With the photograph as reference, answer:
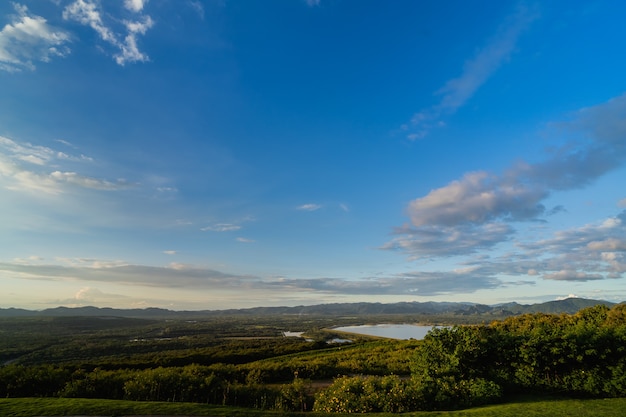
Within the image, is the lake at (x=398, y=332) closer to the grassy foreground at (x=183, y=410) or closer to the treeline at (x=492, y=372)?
the treeline at (x=492, y=372)

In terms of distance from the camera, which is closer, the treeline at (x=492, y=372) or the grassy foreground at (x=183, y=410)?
the grassy foreground at (x=183, y=410)

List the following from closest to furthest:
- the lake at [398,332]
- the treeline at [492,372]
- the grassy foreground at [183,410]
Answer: the grassy foreground at [183,410] < the treeline at [492,372] < the lake at [398,332]

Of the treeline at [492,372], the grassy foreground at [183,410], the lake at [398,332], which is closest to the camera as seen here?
the grassy foreground at [183,410]

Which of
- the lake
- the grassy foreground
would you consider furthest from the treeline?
the lake

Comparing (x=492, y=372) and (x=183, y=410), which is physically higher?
(x=183, y=410)

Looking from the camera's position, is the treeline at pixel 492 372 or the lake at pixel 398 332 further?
the lake at pixel 398 332

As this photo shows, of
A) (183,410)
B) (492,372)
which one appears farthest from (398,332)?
(183,410)

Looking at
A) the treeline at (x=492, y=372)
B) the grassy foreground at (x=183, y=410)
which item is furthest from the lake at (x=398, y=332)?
the grassy foreground at (x=183, y=410)

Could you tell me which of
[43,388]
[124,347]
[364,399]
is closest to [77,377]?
[43,388]

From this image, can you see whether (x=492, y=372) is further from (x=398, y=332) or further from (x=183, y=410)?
(x=398, y=332)

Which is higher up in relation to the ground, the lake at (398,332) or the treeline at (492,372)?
the treeline at (492,372)
